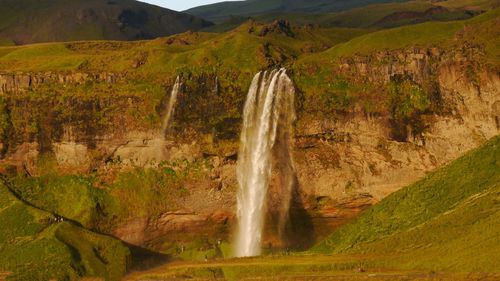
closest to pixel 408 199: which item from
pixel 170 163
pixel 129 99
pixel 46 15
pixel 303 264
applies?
pixel 303 264

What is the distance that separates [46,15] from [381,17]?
218ft

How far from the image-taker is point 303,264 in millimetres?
49250

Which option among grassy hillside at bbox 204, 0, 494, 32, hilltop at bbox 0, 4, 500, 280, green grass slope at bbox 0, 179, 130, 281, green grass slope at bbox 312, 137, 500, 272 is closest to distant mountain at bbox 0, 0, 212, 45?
grassy hillside at bbox 204, 0, 494, 32

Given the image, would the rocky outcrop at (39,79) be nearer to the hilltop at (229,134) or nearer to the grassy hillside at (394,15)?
the hilltop at (229,134)

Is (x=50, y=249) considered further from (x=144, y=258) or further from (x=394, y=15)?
(x=394, y=15)

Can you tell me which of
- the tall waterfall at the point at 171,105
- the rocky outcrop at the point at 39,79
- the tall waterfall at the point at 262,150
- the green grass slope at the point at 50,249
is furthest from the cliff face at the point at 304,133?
the green grass slope at the point at 50,249

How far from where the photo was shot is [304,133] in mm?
63281

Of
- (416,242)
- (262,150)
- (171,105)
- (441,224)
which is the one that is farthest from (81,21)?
(416,242)

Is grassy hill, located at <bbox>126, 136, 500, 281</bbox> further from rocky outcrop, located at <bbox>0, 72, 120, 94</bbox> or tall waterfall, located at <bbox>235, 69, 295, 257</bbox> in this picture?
rocky outcrop, located at <bbox>0, 72, 120, 94</bbox>

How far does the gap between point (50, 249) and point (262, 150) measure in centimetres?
1726

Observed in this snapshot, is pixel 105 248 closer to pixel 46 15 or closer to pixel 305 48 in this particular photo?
pixel 305 48

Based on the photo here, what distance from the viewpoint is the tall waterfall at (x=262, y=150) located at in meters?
63.5

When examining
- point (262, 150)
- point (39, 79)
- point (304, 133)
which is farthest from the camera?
point (39, 79)

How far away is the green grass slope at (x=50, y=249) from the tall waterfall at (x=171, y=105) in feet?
35.3
